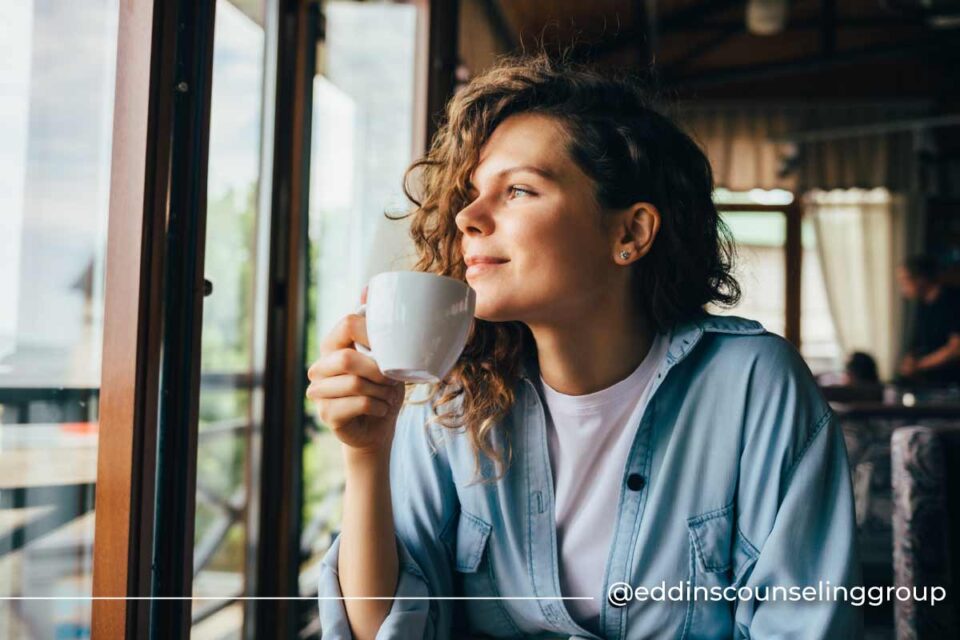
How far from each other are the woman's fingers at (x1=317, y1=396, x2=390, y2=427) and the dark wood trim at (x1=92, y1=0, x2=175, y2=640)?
18.7 inches

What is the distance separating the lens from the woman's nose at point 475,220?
3.78 ft

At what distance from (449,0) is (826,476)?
77.8 inches

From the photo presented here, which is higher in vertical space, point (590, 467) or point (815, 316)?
point (815, 316)

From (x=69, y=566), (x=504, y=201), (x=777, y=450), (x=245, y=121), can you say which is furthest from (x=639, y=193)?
(x=245, y=121)

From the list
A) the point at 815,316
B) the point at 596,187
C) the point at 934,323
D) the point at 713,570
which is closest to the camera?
the point at 713,570

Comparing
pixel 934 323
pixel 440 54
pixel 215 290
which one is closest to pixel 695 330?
pixel 215 290

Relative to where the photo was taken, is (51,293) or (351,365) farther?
(51,293)

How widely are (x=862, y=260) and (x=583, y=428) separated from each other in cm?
659

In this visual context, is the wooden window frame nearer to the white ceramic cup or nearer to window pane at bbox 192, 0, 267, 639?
window pane at bbox 192, 0, 267, 639

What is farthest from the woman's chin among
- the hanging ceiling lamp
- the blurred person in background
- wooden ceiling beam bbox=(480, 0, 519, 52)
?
the blurred person in background

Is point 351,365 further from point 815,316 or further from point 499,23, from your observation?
point 815,316

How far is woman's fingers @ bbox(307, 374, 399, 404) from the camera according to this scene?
98cm

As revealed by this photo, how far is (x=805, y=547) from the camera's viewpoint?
1052 millimetres

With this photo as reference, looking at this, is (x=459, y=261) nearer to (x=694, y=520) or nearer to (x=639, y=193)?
(x=639, y=193)
